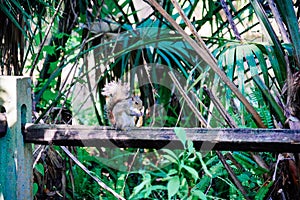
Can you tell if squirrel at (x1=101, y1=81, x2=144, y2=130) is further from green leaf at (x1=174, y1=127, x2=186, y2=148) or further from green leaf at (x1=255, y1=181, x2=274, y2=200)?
green leaf at (x1=255, y1=181, x2=274, y2=200)

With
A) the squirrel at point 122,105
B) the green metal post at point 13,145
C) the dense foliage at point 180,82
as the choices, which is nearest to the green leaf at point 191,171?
the dense foliage at point 180,82

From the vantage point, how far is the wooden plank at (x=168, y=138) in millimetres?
1041

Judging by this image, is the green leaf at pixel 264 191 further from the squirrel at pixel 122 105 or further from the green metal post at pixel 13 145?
the green metal post at pixel 13 145

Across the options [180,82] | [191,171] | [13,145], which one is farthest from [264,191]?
[180,82]

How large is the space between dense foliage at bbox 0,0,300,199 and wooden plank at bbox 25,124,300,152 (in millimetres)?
47

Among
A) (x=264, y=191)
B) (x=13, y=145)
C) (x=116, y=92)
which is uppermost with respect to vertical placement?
(x=116, y=92)

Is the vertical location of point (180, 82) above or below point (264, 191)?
above

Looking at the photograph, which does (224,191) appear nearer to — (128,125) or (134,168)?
(134,168)

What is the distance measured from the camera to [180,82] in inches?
99.2

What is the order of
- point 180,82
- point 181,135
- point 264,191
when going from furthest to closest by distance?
1. point 180,82
2. point 264,191
3. point 181,135

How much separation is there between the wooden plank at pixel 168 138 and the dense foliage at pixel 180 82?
1.8 inches

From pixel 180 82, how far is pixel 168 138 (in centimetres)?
144

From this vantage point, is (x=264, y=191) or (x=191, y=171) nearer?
(x=191, y=171)

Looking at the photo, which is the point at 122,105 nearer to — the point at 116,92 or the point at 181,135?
the point at 116,92
